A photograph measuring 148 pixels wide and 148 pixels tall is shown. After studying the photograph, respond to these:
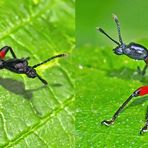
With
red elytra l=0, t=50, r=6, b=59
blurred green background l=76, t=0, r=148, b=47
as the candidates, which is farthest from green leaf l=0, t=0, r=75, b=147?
blurred green background l=76, t=0, r=148, b=47

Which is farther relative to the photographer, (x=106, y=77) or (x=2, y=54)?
(x=106, y=77)

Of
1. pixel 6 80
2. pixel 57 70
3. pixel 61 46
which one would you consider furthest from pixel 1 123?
pixel 61 46

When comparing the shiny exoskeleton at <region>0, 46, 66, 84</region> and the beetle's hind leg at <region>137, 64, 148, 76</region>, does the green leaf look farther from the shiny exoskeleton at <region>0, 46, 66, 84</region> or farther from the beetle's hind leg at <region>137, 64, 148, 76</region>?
the beetle's hind leg at <region>137, 64, 148, 76</region>

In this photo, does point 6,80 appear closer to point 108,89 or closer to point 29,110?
point 29,110

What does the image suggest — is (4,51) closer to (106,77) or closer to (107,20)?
(106,77)

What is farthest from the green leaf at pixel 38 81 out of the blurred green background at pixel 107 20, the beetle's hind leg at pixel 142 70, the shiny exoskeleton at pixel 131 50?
the beetle's hind leg at pixel 142 70

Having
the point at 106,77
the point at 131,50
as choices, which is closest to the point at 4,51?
the point at 106,77
